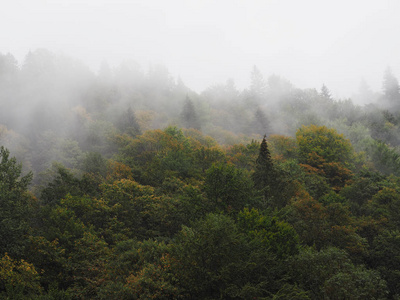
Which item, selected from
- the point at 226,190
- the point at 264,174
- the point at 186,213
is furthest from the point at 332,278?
the point at 264,174

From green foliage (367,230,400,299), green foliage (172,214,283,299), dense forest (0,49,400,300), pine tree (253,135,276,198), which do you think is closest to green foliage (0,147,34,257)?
dense forest (0,49,400,300)

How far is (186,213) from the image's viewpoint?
28.1 metres

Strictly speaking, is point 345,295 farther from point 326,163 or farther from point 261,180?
point 326,163

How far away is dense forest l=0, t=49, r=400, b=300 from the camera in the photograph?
57.6 ft

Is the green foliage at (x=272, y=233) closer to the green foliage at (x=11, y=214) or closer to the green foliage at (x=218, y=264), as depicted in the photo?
the green foliage at (x=218, y=264)

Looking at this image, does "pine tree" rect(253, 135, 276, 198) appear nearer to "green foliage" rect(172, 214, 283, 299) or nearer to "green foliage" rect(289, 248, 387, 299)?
"green foliage" rect(289, 248, 387, 299)

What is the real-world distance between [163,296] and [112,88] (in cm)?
8426

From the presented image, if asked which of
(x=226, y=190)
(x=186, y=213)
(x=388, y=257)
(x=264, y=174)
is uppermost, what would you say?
(x=264, y=174)

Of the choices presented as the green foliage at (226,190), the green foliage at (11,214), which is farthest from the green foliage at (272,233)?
the green foliage at (11,214)

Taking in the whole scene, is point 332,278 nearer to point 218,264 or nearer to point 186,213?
point 218,264

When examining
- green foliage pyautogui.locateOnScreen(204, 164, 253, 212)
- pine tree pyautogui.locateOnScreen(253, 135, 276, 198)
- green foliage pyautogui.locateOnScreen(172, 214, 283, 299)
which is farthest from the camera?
pine tree pyautogui.locateOnScreen(253, 135, 276, 198)

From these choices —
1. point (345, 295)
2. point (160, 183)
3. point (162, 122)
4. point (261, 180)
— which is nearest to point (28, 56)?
point (162, 122)

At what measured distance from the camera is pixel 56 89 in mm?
86312

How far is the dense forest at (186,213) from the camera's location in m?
17.5
